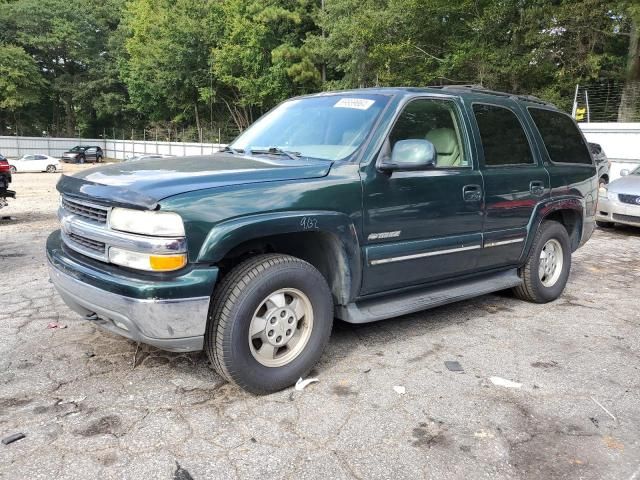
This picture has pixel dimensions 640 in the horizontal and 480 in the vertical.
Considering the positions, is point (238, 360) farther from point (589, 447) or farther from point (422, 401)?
point (589, 447)

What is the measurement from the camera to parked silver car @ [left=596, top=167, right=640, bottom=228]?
981cm

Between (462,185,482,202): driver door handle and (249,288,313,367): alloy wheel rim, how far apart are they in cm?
163

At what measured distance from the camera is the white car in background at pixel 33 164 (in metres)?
31.2

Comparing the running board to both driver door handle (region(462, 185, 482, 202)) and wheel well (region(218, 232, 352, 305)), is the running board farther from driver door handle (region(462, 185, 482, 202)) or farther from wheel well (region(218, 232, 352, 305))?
driver door handle (region(462, 185, 482, 202))

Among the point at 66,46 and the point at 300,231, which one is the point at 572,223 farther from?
the point at 66,46

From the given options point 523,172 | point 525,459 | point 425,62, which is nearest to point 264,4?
point 425,62

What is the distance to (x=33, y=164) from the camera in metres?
31.8

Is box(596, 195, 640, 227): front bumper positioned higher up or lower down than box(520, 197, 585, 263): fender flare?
lower down

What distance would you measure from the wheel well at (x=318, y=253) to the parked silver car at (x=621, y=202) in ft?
27.0

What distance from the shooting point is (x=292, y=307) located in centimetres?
342

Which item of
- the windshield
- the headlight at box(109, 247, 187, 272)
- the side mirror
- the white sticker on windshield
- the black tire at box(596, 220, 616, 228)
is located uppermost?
the white sticker on windshield

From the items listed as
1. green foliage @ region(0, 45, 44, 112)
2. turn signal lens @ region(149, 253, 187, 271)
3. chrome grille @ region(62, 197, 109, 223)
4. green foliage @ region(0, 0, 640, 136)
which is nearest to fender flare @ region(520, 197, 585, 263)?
turn signal lens @ region(149, 253, 187, 271)

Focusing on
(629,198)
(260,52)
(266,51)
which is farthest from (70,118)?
(629,198)

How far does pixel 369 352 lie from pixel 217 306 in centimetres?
141
